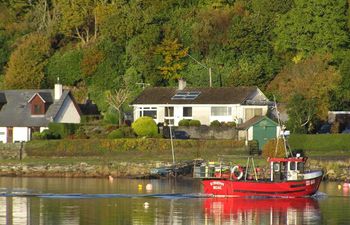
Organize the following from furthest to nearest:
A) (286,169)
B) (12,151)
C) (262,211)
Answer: (12,151) → (286,169) → (262,211)

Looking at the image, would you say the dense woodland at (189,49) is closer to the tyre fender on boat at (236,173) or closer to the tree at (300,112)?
the tree at (300,112)

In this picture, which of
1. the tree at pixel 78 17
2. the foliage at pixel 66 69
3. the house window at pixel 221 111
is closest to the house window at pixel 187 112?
the house window at pixel 221 111

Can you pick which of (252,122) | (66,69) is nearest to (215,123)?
(252,122)

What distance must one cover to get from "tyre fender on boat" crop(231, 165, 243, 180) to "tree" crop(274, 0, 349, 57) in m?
42.9

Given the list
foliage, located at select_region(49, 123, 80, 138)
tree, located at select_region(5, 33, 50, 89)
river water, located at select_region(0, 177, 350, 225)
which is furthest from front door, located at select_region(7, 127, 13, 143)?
river water, located at select_region(0, 177, 350, 225)

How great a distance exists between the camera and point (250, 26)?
114 m

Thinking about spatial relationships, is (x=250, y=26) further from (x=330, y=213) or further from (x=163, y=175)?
(x=330, y=213)

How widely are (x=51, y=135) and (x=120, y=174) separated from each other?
11.9 m

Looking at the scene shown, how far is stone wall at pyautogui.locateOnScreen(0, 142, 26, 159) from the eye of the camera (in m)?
90.9

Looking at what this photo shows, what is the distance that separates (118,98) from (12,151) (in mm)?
16452

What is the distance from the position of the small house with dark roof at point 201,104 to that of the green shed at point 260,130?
156 inches

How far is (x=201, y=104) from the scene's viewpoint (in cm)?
10000

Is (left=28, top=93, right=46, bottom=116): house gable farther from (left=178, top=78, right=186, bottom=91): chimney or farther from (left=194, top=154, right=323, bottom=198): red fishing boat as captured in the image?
(left=194, top=154, right=323, bottom=198): red fishing boat

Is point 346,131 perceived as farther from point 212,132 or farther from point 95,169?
point 95,169
